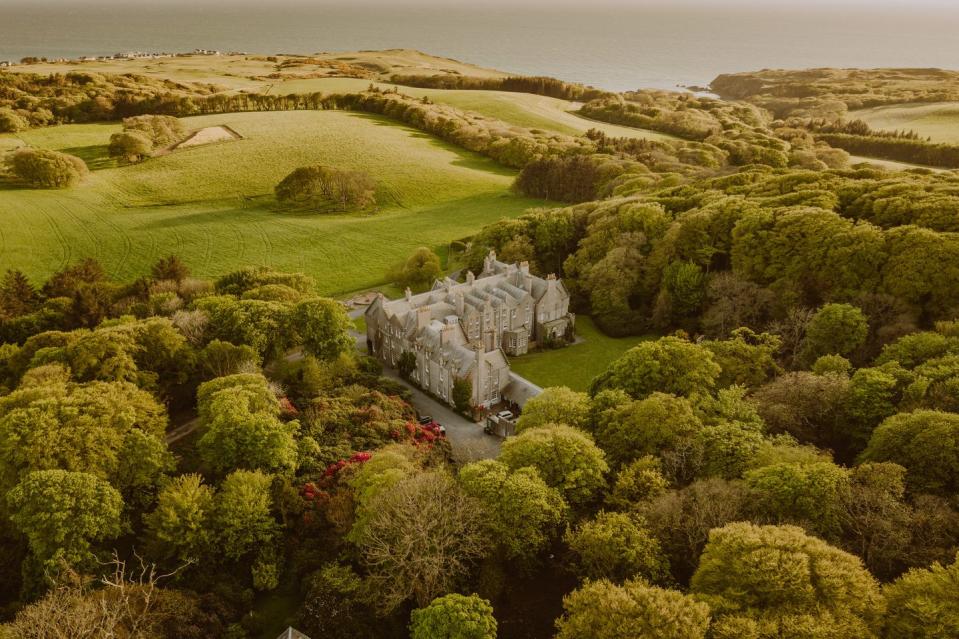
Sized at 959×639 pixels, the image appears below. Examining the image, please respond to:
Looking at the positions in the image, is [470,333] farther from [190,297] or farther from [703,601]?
[703,601]

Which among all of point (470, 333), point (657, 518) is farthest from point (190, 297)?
point (657, 518)

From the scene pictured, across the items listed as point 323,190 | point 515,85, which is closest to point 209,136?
point 323,190

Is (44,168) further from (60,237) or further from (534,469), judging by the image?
(534,469)

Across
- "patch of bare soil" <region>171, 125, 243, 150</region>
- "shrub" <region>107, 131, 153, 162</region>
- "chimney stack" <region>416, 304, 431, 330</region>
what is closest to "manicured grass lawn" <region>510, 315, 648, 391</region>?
"chimney stack" <region>416, 304, 431, 330</region>

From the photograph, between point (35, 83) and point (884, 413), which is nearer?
point (884, 413)

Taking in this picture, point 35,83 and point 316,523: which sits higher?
point 35,83

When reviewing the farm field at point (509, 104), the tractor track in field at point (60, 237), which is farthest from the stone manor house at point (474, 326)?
the farm field at point (509, 104)
